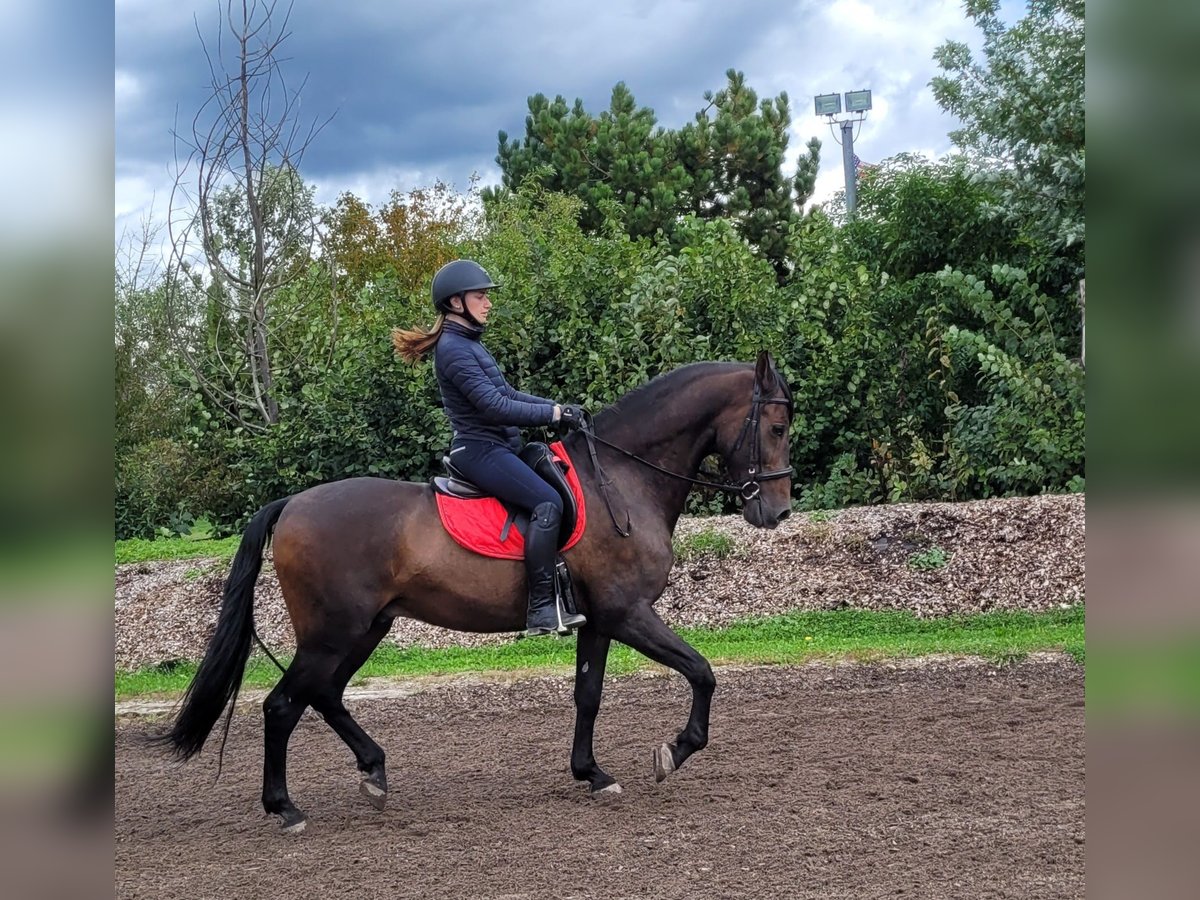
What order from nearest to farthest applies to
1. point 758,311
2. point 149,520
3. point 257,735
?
point 257,735
point 758,311
point 149,520

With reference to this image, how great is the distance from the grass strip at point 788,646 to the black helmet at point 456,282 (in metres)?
4.32

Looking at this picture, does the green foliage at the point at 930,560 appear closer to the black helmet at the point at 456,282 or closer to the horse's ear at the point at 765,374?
the horse's ear at the point at 765,374

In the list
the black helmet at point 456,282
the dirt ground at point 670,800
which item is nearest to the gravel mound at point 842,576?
the dirt ground at point 670,800

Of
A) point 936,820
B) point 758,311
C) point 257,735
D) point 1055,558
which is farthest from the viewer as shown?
point 758,311

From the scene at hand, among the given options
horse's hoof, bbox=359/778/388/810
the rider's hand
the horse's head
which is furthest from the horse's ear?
horse's hoof, bbox=359/778/388/810

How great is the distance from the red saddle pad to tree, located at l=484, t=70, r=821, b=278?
78.3ft

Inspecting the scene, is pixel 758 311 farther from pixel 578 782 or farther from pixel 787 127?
pixel 787 127

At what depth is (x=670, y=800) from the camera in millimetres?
5602

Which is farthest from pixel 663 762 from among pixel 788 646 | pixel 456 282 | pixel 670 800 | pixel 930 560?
pixel 930 560

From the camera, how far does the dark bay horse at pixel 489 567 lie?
5512mm

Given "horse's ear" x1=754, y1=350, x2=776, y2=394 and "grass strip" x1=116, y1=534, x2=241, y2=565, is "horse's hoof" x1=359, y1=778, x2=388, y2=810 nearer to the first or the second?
"horse's ear" x1=754, y1=350, x2=776, y2=394

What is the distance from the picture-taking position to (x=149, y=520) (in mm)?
16375
